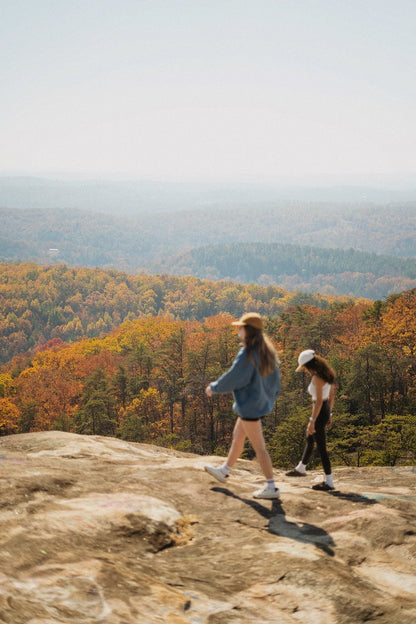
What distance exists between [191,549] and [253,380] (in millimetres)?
2076

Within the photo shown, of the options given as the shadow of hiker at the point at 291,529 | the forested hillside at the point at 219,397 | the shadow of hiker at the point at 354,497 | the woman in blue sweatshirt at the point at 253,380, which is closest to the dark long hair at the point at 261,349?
the woman in blue sweatshirt at the point at 253,380

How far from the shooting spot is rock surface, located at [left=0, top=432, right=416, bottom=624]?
3.83 meters

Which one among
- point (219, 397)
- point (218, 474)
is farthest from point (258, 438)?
point (219, 397)

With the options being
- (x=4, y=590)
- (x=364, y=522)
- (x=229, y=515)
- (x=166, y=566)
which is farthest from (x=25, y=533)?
(x=364, y=522)

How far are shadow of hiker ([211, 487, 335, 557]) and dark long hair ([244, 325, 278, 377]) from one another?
66.3 inches

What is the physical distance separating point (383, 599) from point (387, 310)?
4948cm

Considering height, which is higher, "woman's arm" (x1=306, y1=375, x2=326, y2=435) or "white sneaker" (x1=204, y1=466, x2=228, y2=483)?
"woman's arm" (x1=306, y1=375, x2=326, y2=435)

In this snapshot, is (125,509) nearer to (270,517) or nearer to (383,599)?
(270,517)

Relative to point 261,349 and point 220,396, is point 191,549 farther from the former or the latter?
point 220,396

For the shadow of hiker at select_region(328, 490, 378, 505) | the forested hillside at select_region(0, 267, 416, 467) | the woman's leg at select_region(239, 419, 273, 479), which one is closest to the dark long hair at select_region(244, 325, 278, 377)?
the woman's leg at select_region(239, 419, 273, 479)

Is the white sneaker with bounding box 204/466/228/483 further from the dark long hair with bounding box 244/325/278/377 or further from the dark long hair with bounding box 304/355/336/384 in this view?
the dark long hair with bounding box 304/355/336/384

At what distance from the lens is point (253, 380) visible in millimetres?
6129

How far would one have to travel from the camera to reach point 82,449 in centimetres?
902

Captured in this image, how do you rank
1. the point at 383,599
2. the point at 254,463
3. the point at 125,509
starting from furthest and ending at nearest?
the point at 254,463
the point at 125,509
the point at 383,599
